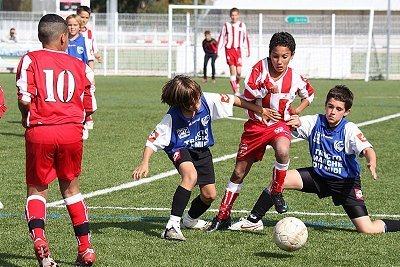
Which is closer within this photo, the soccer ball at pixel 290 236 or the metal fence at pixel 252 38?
the soccer ball at pixel 290 236

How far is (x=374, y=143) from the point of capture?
1271cm

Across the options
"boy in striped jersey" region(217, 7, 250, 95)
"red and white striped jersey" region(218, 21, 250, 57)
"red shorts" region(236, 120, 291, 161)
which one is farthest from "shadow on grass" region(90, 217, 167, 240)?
"red and white striped jersey" region(218, 21, 250, 57)

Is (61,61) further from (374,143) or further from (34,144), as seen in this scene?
(374,143)

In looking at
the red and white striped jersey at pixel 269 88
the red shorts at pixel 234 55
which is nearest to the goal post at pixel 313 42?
the red shorts at pixel 234 55

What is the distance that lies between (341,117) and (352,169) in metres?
0.43

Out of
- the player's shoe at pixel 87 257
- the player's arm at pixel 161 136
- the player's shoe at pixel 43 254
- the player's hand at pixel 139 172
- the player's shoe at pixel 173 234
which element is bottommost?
the player's shoe at pixel 173 234

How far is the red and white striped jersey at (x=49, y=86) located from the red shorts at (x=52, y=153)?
58mm

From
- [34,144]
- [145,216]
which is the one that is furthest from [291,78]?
[34,144]

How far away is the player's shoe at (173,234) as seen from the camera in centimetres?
659

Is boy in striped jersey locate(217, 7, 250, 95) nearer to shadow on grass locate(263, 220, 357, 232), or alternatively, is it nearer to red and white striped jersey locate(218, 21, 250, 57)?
red and white striped jersey locate(218, 21, 250, 57)

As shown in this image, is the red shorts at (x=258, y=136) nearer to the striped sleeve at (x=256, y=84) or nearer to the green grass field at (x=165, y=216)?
the striped sleeve at (x=256, y=84)

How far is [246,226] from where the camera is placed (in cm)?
702

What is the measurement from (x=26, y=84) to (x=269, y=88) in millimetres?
2489

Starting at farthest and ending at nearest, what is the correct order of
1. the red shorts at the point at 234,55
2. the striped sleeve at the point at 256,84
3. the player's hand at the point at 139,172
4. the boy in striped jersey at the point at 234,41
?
the red shorts at the point at 234,55 → the boy in striped jersey at the point at 234,41 → the striped sleeve at the point at 256,84 → the player's hand at the point at 139,172
